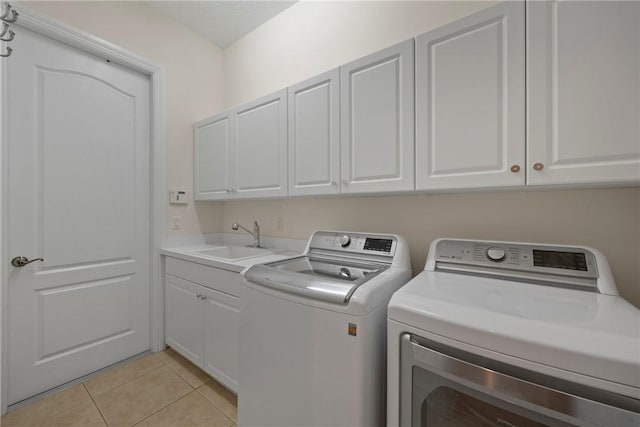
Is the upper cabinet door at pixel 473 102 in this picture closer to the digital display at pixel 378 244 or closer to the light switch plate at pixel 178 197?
the digital display at pixel 378 244

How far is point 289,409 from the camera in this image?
3.56 feet

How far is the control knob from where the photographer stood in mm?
1135

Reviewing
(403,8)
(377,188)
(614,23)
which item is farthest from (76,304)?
(614,23)

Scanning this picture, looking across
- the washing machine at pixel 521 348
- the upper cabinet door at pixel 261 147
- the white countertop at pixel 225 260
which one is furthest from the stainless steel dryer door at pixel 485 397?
the upper cabinet door at pixel 261 147

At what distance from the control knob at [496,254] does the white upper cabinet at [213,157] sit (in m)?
1.87

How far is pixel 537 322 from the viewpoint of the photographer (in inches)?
27.0

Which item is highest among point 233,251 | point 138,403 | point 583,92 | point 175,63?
point 175,63

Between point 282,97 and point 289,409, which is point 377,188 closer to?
point 282,97

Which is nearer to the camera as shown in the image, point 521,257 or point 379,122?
point 521,257

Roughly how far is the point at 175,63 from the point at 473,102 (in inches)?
98.0

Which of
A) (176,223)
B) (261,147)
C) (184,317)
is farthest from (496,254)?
(176,223)

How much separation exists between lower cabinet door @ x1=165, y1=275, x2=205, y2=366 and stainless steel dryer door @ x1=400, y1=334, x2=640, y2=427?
146cm

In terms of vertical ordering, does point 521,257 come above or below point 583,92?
below

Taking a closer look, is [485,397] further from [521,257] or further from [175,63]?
[175,63]
